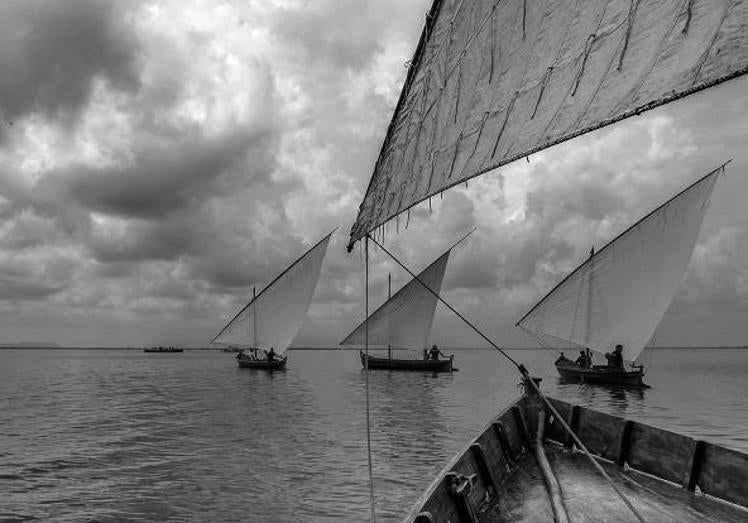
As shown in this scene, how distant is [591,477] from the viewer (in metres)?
8.65

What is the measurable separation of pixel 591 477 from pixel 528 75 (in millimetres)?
6748

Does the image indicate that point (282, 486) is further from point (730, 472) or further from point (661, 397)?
point (661, 397)

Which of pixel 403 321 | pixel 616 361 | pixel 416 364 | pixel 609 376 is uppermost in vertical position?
pixel 403 321

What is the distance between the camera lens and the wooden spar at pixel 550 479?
6.74m

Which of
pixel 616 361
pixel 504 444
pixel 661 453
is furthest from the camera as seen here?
pixel 616 361

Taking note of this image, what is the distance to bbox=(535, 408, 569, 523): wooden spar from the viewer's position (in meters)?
6.74

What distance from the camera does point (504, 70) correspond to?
4441mm

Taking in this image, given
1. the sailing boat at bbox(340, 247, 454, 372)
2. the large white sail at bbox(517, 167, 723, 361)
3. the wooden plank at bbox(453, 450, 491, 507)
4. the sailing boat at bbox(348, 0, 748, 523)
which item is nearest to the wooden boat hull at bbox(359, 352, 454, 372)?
the sailing boat at bbox(340, 247, 454, 372)

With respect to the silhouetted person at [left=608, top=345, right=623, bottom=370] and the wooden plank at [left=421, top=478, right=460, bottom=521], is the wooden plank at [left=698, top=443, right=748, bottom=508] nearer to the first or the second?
the wooden plank at [left=421, top=478, right=460, bottom=521]

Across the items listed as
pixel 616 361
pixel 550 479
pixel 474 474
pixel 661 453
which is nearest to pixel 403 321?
pixel 616 361

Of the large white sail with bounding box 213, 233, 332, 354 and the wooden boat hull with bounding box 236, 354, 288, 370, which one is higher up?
the large white sail with bounding box 213, 233, 332, 354

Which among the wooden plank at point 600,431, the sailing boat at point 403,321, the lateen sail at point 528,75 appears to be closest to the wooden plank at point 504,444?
the wooden plank at point 600,431

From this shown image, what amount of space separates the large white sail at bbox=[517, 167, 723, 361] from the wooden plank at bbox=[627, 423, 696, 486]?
64.4 ft

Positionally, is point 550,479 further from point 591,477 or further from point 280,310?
point 280,310
